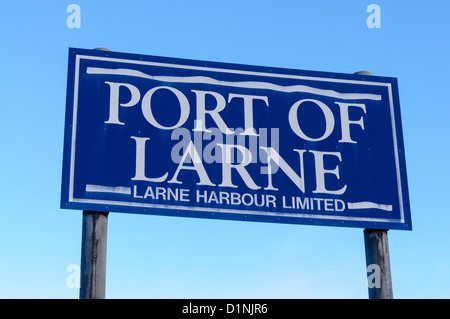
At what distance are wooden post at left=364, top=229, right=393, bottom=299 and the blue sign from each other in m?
0.10

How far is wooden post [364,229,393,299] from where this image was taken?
6.44 m

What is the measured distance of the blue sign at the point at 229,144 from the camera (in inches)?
251

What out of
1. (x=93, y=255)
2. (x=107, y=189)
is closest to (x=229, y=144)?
(x=107, y=189)

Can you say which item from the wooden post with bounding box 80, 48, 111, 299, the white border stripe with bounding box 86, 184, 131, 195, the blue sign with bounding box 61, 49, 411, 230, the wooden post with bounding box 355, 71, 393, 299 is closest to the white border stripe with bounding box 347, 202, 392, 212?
the blue sign with bounding box 61, 49, 411, 230

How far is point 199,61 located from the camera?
22.7 ft

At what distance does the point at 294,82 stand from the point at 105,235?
6.57 feet

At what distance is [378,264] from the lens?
653 centimetres

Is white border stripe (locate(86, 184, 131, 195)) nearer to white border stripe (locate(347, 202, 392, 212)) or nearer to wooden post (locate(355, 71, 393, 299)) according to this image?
white border stripe (locate(347, 202, 392, 212))

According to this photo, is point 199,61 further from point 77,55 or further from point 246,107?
point 77,55

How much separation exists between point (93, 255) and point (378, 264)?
6.78 feet

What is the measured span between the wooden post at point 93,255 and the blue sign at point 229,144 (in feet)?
0.31

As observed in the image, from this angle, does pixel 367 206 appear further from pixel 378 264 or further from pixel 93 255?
pixel 93 255

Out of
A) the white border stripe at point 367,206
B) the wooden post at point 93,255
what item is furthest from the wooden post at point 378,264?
the wooden post at point 93,255
